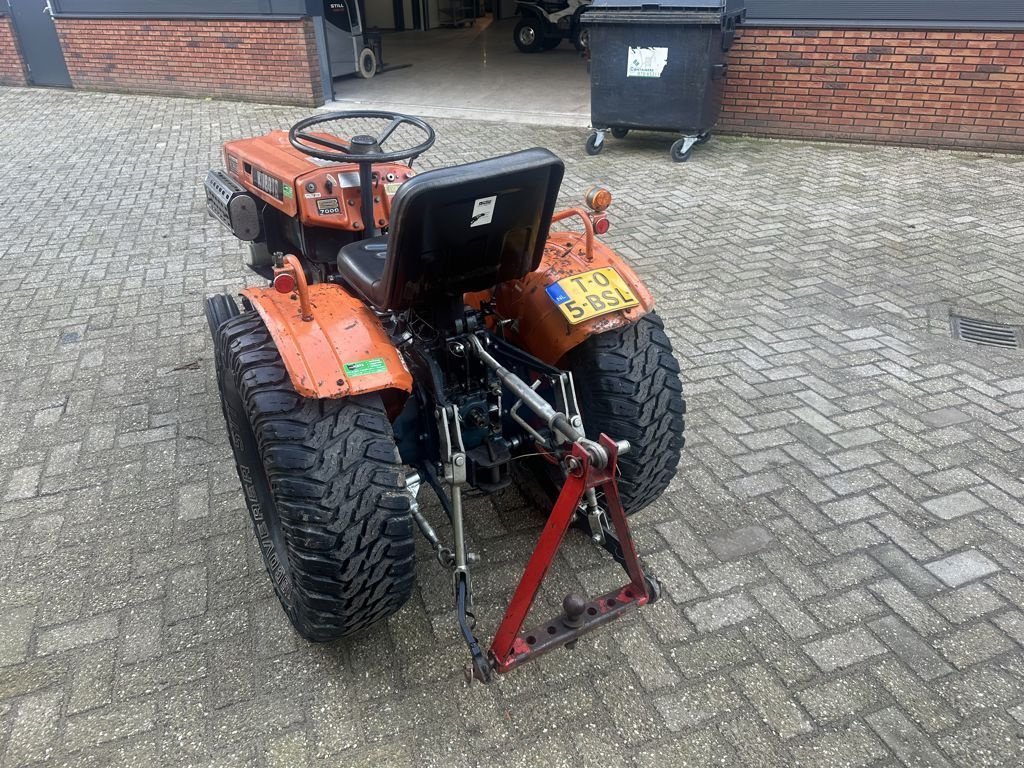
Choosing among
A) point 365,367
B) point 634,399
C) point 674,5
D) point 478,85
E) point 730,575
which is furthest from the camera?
point 478,85

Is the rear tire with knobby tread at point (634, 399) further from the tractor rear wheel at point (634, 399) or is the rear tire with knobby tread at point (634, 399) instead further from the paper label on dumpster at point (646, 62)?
the paper label on dumpster at point (646, 62)

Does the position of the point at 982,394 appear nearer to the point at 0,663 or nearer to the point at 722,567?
the point at 722,567

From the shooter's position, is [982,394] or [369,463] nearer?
[369,463]

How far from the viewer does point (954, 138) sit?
749cm

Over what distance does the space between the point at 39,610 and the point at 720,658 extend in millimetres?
2325

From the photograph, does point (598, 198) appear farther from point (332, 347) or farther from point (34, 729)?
point (34, 729)

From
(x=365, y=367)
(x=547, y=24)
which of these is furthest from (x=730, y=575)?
(x=547, y=24)

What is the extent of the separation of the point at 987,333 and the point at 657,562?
2.98 meters

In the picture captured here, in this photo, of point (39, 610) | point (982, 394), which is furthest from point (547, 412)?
point (982, 394)

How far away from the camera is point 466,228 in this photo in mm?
1964

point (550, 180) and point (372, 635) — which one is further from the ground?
point (550, 180)

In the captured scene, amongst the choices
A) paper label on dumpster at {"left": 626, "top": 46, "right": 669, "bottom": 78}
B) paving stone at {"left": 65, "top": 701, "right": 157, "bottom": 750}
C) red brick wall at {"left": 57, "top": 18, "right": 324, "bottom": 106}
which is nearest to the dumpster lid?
paper label on dumpster at {"left": 626, "top": 46, "right": 669, "bottom": 78}

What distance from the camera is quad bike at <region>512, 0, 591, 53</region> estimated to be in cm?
1409

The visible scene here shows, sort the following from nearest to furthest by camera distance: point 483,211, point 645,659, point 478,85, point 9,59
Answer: point 483,211, point 645,659, point 478,85, point 9,59
